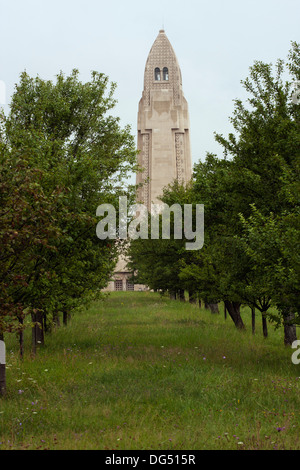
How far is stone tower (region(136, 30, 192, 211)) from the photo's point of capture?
112062mm

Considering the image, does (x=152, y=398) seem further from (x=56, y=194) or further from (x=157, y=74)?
(x=157, y=74)

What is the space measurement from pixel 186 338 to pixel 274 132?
899 centimetres

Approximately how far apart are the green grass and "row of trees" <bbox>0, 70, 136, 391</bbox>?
1.61 metres

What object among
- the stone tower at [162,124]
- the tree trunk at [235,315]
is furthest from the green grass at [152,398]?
the stone tower at [162,124]

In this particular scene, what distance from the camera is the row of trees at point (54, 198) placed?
36.5 feet

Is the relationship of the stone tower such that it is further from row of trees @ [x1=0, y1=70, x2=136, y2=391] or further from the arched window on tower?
row of trees @ [x1=0, y1=70, x2=136, y2=391]

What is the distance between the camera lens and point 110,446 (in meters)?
8.33

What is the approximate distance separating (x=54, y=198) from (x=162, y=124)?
4174 inches

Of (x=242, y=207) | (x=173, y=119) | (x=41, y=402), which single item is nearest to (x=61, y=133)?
(x=242, y=207)

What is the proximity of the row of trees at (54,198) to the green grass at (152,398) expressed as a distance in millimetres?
1605

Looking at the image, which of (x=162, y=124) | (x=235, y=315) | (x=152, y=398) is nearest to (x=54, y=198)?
(x=152, y=398)

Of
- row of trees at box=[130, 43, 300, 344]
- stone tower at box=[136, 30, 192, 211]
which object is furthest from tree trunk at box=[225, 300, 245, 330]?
stone tower at box=[136, 30, 192, 211]
